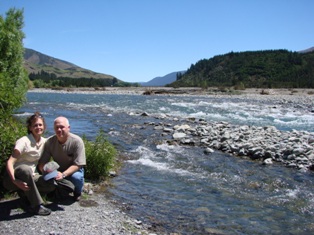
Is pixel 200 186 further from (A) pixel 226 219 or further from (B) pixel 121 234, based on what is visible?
(B) pixel 121 234

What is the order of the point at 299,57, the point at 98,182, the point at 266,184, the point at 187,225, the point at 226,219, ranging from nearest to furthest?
the point at 187,225 < the point at 226,219 < the point at 98,182 < the point at 266,184 < the point at 299,57

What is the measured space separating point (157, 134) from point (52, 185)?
556 inches

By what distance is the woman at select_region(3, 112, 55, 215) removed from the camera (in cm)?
651

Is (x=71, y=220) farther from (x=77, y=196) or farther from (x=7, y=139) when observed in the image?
(x=7, y=139)

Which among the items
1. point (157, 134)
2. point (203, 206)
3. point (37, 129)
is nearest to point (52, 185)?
point (37, 129)

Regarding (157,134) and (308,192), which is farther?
(157,134)

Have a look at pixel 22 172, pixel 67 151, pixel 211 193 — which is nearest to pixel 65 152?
pixel 67 151

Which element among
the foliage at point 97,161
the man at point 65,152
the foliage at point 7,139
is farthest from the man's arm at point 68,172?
the foliage at point 97,161

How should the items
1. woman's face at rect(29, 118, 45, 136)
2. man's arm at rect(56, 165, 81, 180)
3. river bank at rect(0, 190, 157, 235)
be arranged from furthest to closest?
1. man's arm at rect(56, 165, 81, 180)
2. woman's face at rect(29, 118, 45, 136)
3. river bank at rect(0, 190, 157, 235)

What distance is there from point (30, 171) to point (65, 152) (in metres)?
1.01

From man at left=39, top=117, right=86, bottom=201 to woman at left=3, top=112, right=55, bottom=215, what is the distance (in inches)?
8.6

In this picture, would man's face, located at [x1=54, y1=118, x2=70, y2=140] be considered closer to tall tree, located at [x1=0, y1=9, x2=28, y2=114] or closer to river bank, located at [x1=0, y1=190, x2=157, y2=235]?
river bank, located at [x1=0, y1=190, x2=157, y2=235]

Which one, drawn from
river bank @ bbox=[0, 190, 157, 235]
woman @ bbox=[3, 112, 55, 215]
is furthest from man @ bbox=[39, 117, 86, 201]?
river bank @ bbox=[0, 190, 157, 235]

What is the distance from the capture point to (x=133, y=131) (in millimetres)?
21906
